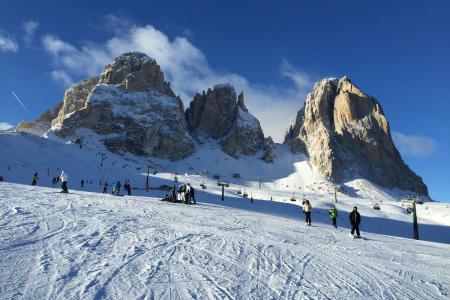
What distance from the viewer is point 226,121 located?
526 ft

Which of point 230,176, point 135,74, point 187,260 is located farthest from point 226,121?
point 187,260

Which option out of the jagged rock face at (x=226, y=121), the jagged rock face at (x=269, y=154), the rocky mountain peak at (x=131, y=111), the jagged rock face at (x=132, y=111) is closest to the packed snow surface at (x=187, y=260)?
the jagged rock face at (x=132, y=111)

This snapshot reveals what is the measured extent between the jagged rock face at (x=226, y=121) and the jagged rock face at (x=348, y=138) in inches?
663

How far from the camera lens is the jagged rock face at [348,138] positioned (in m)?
140

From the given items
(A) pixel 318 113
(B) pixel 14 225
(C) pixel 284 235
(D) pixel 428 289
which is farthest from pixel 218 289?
(A) pixel 318 113

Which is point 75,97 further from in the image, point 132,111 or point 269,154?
point 269,154

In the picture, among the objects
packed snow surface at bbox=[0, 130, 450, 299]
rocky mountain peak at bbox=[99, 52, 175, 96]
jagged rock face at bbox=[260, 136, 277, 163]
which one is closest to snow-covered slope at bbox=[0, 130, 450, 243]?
jagged rock face at bbox=[260, 136, 277, 163]

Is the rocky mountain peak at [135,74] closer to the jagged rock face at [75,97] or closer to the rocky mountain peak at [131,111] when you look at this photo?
the rocky mountain peak at [131,111]

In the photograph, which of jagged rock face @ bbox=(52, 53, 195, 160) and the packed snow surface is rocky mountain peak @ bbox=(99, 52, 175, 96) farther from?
the packed snow surface

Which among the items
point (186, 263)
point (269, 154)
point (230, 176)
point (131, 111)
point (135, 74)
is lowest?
point (186, 263)

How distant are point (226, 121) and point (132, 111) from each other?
132 ft

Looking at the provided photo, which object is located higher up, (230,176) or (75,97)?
(75,97)

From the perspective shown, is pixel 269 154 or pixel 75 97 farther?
pixel 75 97

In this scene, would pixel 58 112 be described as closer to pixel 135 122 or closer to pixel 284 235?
pixel 135 122
